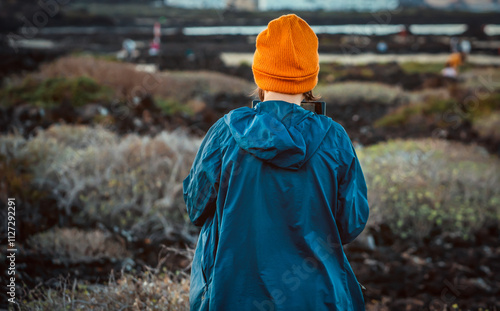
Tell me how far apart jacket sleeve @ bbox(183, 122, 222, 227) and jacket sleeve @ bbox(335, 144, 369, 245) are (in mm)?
519

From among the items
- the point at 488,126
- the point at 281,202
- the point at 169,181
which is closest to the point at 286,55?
the point at 281,202

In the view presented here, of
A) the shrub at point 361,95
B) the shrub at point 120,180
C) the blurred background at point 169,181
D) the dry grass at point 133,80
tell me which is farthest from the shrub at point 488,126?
the shrub at point 120,180

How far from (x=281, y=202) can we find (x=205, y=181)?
13.3 inches

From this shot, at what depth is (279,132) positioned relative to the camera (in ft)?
5.54

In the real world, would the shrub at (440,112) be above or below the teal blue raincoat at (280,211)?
below

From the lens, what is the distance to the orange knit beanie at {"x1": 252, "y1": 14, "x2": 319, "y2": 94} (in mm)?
1862

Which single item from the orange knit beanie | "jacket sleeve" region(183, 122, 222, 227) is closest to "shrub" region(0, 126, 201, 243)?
"jacket sleeve" region(183, 122, 222, 227)

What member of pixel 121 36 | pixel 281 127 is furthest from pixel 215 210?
pixel 121 36

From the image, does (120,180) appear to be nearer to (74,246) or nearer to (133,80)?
(74,246)

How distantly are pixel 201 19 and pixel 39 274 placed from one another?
43393 mm

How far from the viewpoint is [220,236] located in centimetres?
182

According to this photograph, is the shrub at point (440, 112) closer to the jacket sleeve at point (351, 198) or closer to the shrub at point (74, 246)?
the shrub at point (74, 246)

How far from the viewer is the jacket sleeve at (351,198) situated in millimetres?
1827

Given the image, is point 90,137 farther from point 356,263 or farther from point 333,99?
point 333,99
